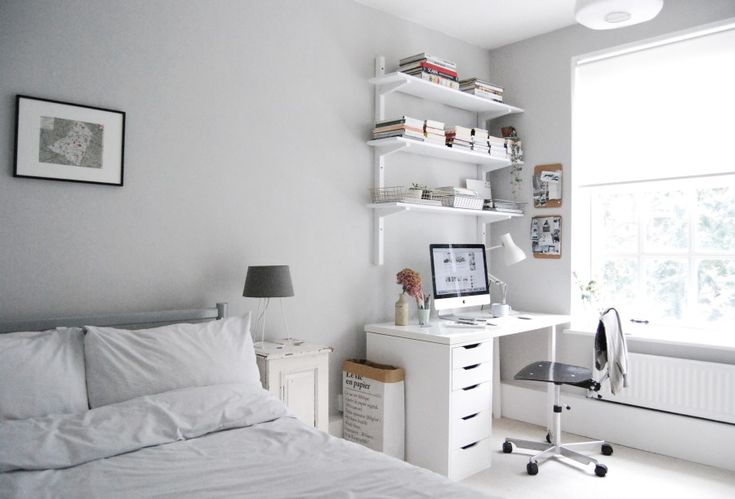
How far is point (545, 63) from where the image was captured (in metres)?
4.14

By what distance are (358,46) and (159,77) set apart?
1.38 meters

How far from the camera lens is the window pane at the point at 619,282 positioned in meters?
→ 3.82

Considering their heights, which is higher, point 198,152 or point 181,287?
point 198,152

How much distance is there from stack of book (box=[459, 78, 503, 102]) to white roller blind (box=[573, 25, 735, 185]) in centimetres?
58

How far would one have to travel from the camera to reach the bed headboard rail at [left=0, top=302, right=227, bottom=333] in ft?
7.00

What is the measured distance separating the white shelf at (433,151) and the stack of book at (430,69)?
1.42 ft

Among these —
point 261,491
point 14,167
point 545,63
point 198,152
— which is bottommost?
point 261,491

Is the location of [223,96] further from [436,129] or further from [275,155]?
[436,129]

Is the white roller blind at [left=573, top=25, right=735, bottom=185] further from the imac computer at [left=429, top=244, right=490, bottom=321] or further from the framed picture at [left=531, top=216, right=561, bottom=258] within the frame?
the imac computer at [left=429, top=244, right=490, bottom=321]

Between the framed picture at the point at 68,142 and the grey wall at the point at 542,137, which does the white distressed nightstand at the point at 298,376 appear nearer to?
the framed picture at the point at 68,142

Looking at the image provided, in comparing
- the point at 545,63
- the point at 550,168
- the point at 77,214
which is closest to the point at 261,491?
the point at 77,214

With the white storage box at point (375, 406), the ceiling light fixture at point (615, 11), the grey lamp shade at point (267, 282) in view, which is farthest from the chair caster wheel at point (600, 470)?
the ceiling light fixture at point (615, 11)

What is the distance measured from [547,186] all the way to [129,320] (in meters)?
3.06

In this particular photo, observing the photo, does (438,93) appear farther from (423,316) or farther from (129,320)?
(129,320)
